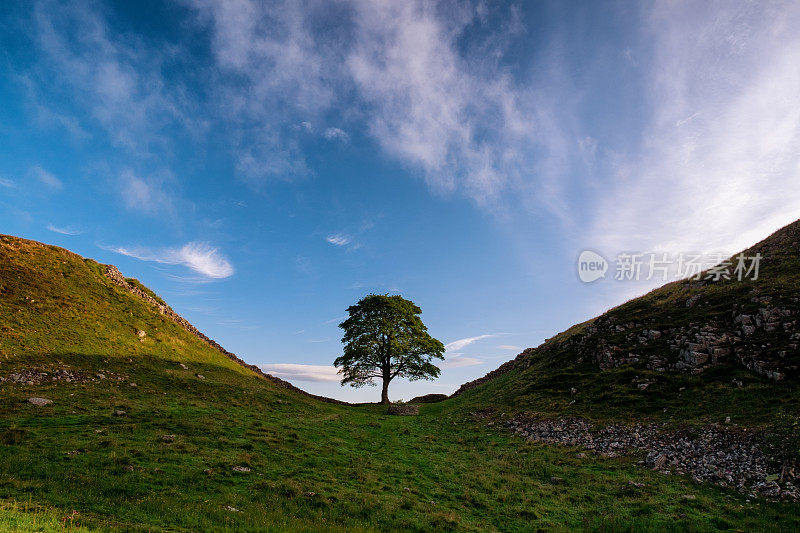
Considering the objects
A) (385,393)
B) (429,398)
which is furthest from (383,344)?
(429,398)

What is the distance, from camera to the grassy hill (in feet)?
44.1

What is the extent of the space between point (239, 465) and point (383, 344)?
42.3 meters

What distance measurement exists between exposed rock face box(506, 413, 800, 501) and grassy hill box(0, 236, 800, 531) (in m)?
1.07

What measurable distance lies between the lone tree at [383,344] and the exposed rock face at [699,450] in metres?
31.4

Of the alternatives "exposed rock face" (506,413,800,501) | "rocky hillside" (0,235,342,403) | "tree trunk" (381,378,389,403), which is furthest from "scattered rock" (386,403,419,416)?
"rocky hillside" (0,235,342,403)

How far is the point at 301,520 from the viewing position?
13516 mm

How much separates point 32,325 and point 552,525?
44.4 metres

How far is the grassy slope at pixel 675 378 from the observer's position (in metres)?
25.7

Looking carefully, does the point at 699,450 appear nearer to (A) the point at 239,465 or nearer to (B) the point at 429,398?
(A) the point at 239,465

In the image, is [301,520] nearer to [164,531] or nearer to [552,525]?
[164,531]

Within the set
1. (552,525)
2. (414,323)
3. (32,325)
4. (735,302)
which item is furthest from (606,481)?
(32,325)

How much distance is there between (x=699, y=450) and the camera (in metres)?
21.6

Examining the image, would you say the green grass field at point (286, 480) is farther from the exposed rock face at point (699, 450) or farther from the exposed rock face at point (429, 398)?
the exposed rock face at point (429, 398)

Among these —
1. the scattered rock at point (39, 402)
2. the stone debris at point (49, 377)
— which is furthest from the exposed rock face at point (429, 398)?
the scattered rock at point (39, 402)
